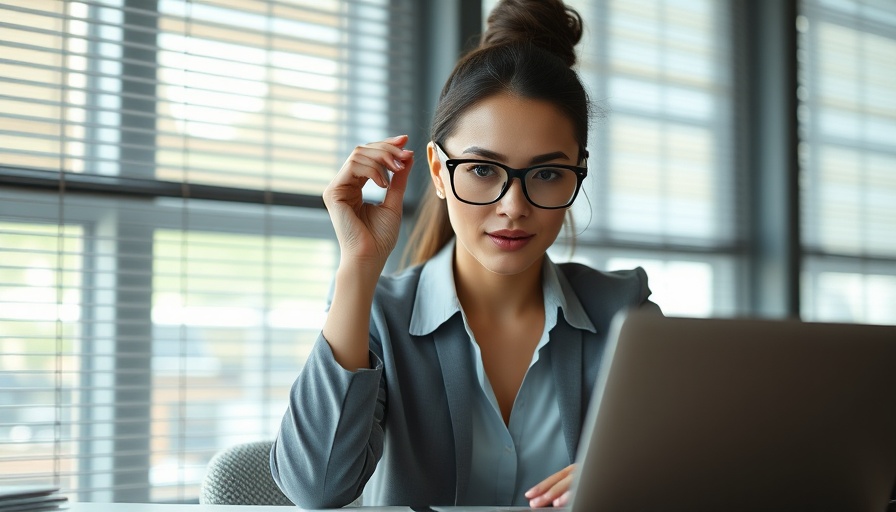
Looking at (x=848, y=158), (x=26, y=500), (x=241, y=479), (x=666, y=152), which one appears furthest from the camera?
(x=848, y=158)

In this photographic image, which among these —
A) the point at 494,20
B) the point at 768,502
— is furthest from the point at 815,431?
the point at 494,20

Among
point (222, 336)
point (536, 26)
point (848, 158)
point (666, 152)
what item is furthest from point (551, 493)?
point (848, 158)

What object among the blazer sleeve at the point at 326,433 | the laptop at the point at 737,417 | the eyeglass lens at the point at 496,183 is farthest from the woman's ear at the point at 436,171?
the laptop at the point at 737,417

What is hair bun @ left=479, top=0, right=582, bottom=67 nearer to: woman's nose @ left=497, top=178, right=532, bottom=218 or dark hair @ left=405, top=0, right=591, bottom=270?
dark hair @ left=405, top=0, right=591, bottom=270

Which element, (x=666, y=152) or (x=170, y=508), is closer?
(x=170, y=508)

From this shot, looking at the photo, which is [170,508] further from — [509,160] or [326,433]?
[509,160]

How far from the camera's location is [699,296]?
11.3 feet

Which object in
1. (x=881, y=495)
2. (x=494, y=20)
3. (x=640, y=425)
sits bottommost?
(x=881, y=495)

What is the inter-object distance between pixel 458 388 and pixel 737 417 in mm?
621

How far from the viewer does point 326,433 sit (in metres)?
1.21

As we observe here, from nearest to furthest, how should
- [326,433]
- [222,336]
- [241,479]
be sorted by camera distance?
[326,433] < [241,479] < [222,336]

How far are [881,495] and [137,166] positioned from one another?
6.33 ft

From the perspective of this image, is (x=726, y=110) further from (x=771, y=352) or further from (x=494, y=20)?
(x=771, y=352)

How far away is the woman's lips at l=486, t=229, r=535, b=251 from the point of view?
55.9 inches
